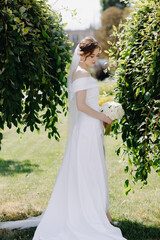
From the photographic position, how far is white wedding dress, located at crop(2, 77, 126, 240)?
3.47 meters

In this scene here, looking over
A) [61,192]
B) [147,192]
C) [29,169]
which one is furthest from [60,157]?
[61,192]

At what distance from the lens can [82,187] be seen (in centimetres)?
356

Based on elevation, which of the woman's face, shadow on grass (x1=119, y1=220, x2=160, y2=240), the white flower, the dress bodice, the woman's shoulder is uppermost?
the woman's face

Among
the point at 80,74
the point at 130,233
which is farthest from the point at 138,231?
the point at 80,74

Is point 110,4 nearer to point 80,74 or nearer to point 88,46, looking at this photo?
point 88,46

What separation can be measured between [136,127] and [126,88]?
41 centimetres

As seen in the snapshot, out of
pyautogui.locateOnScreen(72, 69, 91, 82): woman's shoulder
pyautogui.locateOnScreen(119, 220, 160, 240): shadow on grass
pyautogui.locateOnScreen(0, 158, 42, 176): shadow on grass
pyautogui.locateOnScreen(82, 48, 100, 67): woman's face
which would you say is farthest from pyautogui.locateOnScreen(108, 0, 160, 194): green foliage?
pyautogui.locateOnScreen(0, 158, 42, 176): shadow on grass

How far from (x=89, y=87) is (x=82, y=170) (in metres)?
0.82


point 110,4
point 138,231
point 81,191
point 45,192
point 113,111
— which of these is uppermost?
point 110,4

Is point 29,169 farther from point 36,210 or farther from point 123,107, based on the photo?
Result: point 123,107

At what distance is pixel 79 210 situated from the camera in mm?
3533

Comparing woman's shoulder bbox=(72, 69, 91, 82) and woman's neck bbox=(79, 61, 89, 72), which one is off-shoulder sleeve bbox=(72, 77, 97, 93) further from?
woman's neck bbox=(79, 61, 89, 72)

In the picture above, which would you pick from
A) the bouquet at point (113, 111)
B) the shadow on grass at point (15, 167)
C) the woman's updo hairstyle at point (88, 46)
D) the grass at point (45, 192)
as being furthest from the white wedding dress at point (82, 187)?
the shadow on grass at point (15, 167)

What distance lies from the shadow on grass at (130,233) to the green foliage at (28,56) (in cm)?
122
